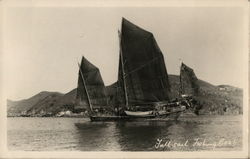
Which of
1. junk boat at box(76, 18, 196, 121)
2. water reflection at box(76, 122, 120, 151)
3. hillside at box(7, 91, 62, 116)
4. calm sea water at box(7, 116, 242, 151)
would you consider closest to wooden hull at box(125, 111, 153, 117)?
junk boat at box(76, 18, 196, 121)

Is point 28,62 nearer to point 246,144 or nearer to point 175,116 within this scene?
point 175,116

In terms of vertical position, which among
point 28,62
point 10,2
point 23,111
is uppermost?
point 10,2

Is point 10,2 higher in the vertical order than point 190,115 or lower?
higher

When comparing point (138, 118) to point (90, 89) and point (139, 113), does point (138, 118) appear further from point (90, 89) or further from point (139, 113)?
point (90, 89)

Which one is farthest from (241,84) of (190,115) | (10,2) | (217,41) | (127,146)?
(10,2)

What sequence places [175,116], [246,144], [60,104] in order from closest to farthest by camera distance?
1. [246,144]
2. [60,104]
3. [175,116]

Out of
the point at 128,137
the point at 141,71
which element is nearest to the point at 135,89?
the point at 141,71
